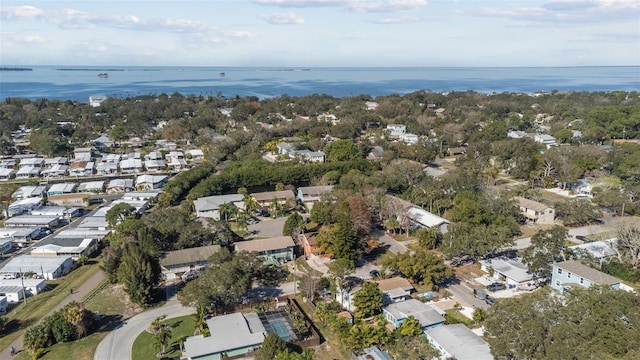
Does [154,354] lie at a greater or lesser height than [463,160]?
lesser

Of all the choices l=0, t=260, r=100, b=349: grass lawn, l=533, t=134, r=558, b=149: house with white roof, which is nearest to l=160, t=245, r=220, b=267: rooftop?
l=0, t=260, r=100, b=349: grass lawn

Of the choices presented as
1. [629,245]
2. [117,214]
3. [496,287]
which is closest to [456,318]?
[496,287]

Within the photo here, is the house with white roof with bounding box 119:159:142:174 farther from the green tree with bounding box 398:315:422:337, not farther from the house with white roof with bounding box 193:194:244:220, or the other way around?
the green tree with bounding box 398:315:422:337

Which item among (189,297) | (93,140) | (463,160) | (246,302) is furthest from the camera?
(93,140)

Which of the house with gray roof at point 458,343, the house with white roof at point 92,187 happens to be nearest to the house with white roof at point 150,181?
the house with white roof at point 92,187

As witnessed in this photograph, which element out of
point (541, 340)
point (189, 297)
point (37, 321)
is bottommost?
point (37, 321)

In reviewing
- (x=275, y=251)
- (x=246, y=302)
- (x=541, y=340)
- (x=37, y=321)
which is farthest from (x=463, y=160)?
(x=37, y=321)

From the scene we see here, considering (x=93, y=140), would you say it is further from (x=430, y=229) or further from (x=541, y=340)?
(x=541, y=340)
